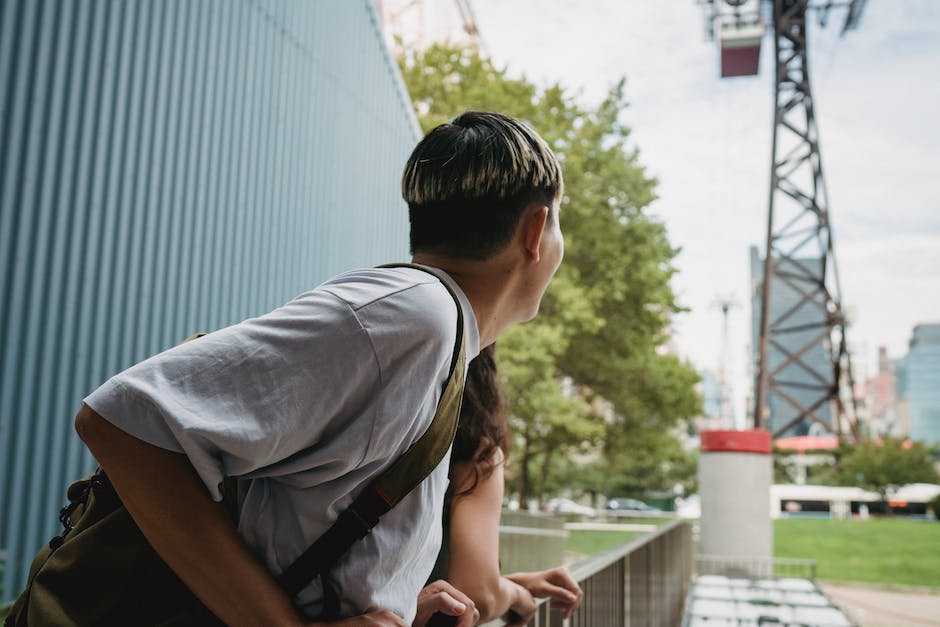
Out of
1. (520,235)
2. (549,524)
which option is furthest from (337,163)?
(520,235)

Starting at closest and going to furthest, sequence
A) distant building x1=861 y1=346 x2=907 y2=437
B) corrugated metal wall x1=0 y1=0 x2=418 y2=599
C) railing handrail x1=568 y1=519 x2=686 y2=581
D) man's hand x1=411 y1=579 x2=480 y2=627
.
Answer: man's hand x1=411 y1=579 x2=480 y2=627 < railing handrail x1=568 y1=519 x2=686 y2=581 < corrugated metal wall x1=0 y1=0 x2=418 y2=599 < distant building x1=861 y1=346 x2=907 y2=437

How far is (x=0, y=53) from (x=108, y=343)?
179 cm

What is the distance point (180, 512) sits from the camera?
32.9 inches

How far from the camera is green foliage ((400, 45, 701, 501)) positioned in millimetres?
17594

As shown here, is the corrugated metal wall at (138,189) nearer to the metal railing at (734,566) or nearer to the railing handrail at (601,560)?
the railing handrail at (601,560)

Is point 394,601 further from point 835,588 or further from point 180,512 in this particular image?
point 835,588

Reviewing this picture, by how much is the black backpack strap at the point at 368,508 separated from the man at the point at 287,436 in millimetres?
12

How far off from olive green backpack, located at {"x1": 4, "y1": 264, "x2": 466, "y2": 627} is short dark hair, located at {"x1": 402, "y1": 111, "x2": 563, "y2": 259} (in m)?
0.29

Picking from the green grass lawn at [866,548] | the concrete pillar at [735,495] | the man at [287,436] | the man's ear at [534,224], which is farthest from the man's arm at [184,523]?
the green grass lawn at [866,548]

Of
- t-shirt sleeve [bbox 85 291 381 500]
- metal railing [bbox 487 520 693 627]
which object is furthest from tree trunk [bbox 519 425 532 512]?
t-shirt sleeve [bbox 85 291 381 500]

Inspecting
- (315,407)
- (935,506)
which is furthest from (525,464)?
(935,506)

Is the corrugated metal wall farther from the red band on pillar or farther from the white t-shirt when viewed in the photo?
the red band on pillar

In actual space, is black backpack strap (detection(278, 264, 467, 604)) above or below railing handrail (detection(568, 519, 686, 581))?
above

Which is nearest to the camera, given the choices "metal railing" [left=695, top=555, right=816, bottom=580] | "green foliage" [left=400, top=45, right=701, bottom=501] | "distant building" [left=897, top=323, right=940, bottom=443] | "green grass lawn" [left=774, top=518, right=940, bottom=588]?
"metal railing" [left=695, top=555, right=816, bottom=580]
